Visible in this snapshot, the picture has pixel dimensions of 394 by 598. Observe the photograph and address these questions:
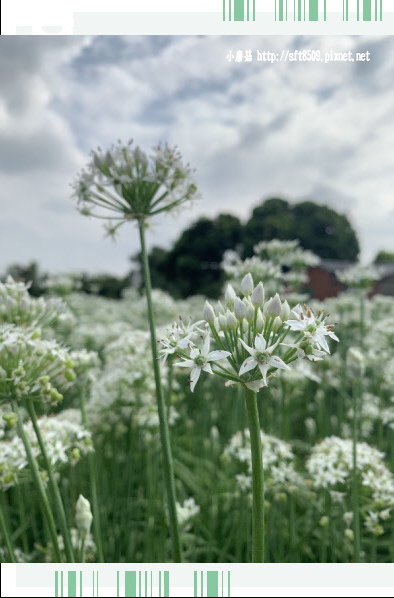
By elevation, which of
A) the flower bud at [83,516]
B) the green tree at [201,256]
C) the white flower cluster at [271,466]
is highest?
the green tree at [201,256]

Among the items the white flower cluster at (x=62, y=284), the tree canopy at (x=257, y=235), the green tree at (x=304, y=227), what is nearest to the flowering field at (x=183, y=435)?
the white flower cluster at (x=62, y=284)

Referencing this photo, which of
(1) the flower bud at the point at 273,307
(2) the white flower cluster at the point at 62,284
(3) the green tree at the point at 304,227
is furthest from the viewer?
(3) the green tree at the point at 304,227

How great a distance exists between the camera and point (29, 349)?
4.62 feet

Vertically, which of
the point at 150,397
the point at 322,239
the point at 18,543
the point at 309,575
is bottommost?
the point at 18,543

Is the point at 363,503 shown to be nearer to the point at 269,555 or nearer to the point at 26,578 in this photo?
the point at 269,555

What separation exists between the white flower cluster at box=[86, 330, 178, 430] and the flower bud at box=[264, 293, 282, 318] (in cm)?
158

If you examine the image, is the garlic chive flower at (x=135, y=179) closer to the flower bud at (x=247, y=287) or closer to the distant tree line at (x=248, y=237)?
the flower bud at (x=247, y=287)

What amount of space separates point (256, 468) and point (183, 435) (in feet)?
11.4

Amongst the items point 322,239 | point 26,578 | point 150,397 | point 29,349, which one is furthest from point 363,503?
point 322,239

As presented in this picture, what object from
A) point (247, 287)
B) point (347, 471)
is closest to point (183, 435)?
point (347, 471)

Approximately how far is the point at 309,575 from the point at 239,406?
1946 millimetres

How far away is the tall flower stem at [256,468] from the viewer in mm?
1034

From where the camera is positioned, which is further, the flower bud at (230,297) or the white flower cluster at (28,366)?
the white flower cluster at (28,366)

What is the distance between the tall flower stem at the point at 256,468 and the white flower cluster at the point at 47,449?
0.70m
